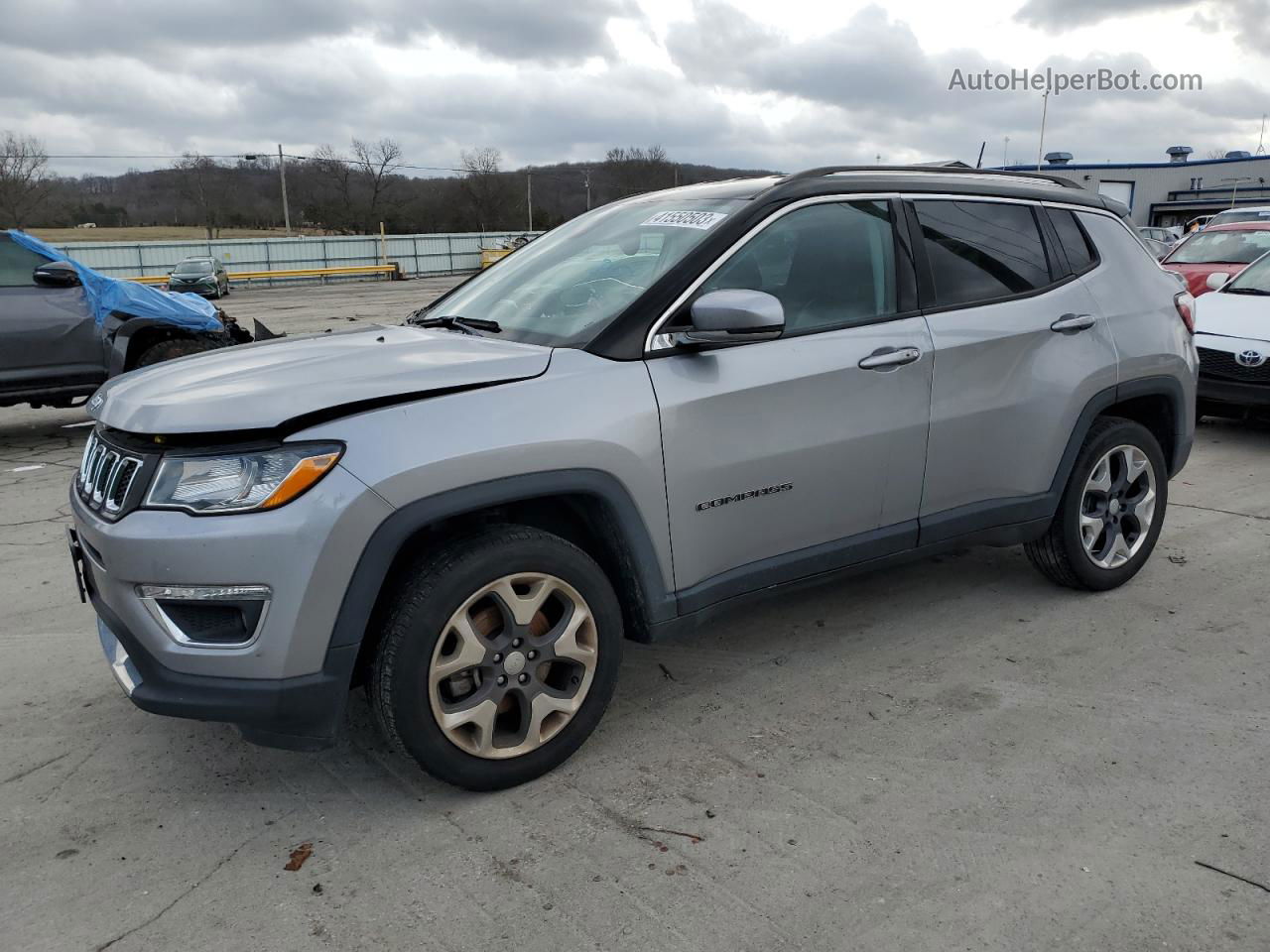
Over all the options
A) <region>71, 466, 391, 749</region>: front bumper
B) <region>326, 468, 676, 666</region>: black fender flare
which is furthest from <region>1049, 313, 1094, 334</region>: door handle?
<region>71, 466, 391, 749</region>: front bumper

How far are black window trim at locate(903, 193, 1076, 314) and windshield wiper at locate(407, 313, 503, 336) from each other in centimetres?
159

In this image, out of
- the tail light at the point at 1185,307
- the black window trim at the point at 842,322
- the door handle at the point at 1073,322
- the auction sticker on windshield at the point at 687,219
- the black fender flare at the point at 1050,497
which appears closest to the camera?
the black window trim at the point at 842,322

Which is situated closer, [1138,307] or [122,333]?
[1138,307]

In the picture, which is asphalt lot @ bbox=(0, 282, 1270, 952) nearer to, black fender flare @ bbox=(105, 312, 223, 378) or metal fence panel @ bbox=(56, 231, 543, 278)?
black fender flare @ bbox=(105, 312, 223, 378)

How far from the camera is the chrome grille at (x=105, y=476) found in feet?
8.96

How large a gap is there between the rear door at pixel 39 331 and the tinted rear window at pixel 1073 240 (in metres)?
7.59

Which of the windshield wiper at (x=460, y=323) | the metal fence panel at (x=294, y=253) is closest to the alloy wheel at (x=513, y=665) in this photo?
the windshield wiper at (x=460, y=323)

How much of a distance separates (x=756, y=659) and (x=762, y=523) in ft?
2.63

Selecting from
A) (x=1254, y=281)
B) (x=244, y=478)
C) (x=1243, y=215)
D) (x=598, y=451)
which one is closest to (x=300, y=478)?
(x=244, y=478)

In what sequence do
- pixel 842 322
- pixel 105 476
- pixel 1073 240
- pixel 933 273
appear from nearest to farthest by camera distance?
pixel 105 476, pixel 842 322, pixel 933 273, pixel 1073 240

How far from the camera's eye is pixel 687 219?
3.59 metres

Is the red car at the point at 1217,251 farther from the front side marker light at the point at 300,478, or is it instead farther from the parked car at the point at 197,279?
the parked car at the point at 197,279

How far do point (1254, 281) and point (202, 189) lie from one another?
6454cm

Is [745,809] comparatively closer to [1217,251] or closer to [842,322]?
[842,322]
